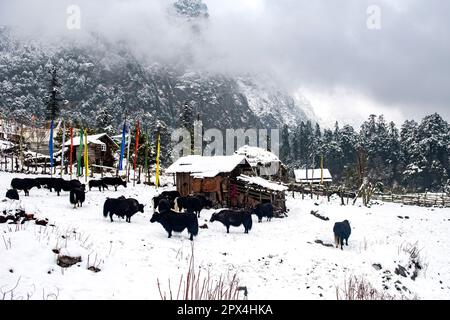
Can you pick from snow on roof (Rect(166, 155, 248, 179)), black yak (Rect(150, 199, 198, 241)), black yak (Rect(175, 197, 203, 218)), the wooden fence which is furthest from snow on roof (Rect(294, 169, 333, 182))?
black yak (Rect(150, 199, 198, 241))

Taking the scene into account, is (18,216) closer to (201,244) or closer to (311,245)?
(201,244)

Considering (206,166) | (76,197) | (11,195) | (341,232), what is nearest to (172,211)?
(76,197)

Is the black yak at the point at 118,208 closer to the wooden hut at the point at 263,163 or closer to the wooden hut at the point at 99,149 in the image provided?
the wooden hut at the point at 99,149

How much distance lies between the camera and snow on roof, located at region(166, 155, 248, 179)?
32312 mm

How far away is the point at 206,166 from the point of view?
1344 inches

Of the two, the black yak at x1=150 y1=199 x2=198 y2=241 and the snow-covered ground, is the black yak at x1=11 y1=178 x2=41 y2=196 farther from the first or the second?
the black yak at x1=150 y1=199 x2=198 y2=241

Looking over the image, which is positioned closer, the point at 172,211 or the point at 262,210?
the point at 172,211

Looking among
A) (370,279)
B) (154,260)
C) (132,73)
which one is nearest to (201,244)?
(154,260)

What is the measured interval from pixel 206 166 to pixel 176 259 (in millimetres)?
21749

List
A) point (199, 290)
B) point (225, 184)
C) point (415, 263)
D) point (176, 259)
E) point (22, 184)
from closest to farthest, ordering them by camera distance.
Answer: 1. point (199, 290)
2. point (176, 259)
3. point (415, 263)
4. point (22, 184)
5. point (225, 184)

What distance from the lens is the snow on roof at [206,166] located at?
32.3 m

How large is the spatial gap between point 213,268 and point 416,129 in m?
81.6

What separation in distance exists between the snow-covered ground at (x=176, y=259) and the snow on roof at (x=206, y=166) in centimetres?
922

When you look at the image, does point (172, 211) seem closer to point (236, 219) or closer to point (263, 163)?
point (236, 219)
